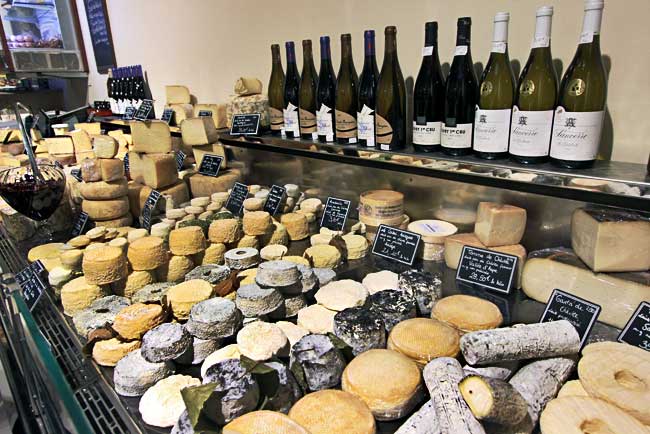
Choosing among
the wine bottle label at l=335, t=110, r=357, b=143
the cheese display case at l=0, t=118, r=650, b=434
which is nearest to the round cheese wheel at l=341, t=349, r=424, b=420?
the cheese display case at l=0, t=118, r=650, b=434

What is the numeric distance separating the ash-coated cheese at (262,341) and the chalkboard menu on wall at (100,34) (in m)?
3.83

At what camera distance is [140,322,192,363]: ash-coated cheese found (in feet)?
2.78

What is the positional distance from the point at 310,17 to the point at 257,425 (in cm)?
169

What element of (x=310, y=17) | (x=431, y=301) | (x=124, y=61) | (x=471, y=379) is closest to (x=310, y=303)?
(x=431, y=301)

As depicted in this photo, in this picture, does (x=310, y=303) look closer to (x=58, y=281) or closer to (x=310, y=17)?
(x=58, y=281)

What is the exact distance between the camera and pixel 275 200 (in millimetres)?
1647

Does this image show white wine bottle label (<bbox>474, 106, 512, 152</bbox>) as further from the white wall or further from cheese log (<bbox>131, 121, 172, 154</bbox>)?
cheese log (<bbox>131, 121, 172, 154</bbox>)

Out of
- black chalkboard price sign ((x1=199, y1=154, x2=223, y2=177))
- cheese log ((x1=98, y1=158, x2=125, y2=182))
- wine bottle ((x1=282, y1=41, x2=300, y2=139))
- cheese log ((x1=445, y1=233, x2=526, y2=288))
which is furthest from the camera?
black chalkboard price sign ((x1=199, y1=154, x2=223, y2=177))

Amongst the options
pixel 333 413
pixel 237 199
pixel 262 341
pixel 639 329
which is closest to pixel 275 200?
pixel 237 199

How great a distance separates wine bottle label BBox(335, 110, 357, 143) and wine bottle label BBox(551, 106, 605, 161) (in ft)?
2.22

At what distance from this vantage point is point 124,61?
3688 millimetres

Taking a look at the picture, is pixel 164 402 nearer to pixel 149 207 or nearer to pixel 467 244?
pixel 467 244

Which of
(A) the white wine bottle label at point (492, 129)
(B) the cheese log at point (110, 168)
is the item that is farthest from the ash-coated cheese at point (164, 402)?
(B) the cheese log at point (110, 168)

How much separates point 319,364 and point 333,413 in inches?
4.4
